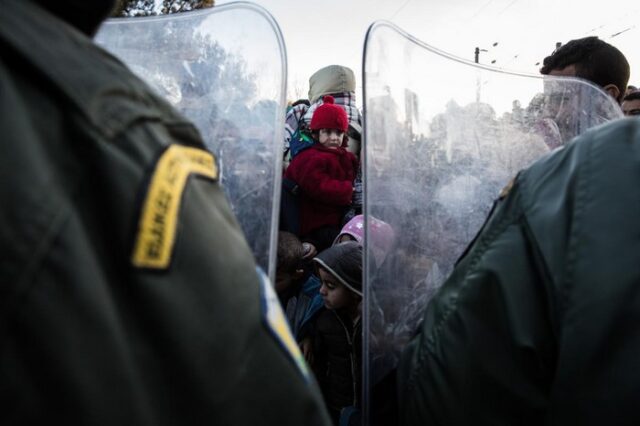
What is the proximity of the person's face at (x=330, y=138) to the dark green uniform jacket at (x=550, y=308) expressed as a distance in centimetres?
172

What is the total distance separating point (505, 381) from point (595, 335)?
0.15 m

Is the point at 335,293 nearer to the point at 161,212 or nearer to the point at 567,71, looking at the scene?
the point at 567,71

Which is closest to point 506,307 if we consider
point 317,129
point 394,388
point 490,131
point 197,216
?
point 394,388

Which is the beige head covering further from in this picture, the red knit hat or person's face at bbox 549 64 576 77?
person's face at bbox 549 64 576 77

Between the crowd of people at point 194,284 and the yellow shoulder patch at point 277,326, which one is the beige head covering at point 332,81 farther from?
the yellow shoulder patch at point 277,326

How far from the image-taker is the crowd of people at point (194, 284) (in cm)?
37

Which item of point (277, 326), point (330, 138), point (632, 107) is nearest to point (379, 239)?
point (277, 326)

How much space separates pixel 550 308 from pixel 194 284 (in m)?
0.51

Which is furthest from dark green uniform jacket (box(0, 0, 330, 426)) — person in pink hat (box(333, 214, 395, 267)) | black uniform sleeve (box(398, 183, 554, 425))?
person in pink hat (box(333, 214, 395, 267))

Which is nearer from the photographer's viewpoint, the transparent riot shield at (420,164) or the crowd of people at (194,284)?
the crowd of people at (194,284)

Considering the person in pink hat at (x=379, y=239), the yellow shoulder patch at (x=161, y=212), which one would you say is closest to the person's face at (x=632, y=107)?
the person in pink hat at (x=379, y=239)

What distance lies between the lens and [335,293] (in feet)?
6.03

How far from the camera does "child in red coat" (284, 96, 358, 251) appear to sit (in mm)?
2297

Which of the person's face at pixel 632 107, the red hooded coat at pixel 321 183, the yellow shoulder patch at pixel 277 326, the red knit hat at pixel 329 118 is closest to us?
the yellow shoulder patch at pixel 277 326
